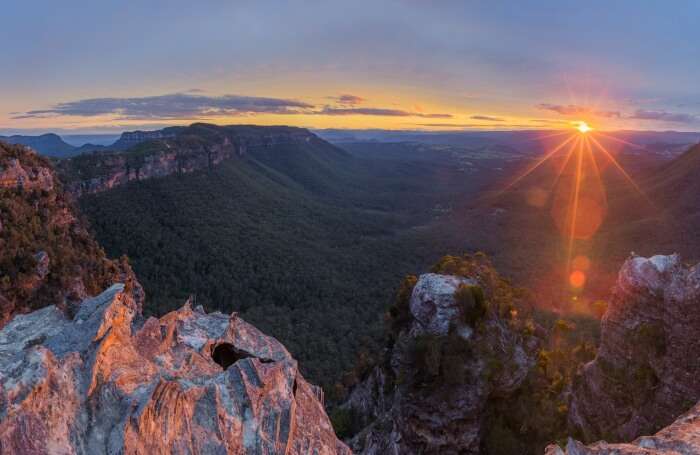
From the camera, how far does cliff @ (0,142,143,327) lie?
32.3 meters

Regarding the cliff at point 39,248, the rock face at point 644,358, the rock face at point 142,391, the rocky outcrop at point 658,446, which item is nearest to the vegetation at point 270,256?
the cliff at point 39,248

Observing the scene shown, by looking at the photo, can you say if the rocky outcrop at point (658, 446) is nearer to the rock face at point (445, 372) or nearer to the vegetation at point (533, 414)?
the vegetation at point (533, 414)

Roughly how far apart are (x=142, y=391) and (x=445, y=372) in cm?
1481

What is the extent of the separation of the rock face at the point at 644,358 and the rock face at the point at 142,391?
12077mm

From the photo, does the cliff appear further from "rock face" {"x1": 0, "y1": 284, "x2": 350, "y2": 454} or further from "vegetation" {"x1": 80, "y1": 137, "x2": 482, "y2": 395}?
"rock face" {"x1": 0, "y1": 284, "x2": 350, "y2": 454}

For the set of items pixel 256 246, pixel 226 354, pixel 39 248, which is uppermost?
pixel 226 354

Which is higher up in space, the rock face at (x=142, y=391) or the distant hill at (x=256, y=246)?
the rock face at (x=142, y=391)

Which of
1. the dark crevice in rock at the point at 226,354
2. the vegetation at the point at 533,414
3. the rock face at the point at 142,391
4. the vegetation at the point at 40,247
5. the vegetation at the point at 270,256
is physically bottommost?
the vegetation at the point at 270,256

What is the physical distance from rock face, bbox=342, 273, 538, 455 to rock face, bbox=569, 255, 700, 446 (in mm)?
3963

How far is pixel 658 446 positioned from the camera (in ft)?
32.2

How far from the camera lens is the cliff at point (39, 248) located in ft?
106

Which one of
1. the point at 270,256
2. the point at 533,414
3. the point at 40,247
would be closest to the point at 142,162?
the point at 270,256

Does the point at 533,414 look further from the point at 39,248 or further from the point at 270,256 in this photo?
the point at 270,256

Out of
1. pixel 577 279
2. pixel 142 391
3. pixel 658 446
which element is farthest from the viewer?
pixel 577 279
